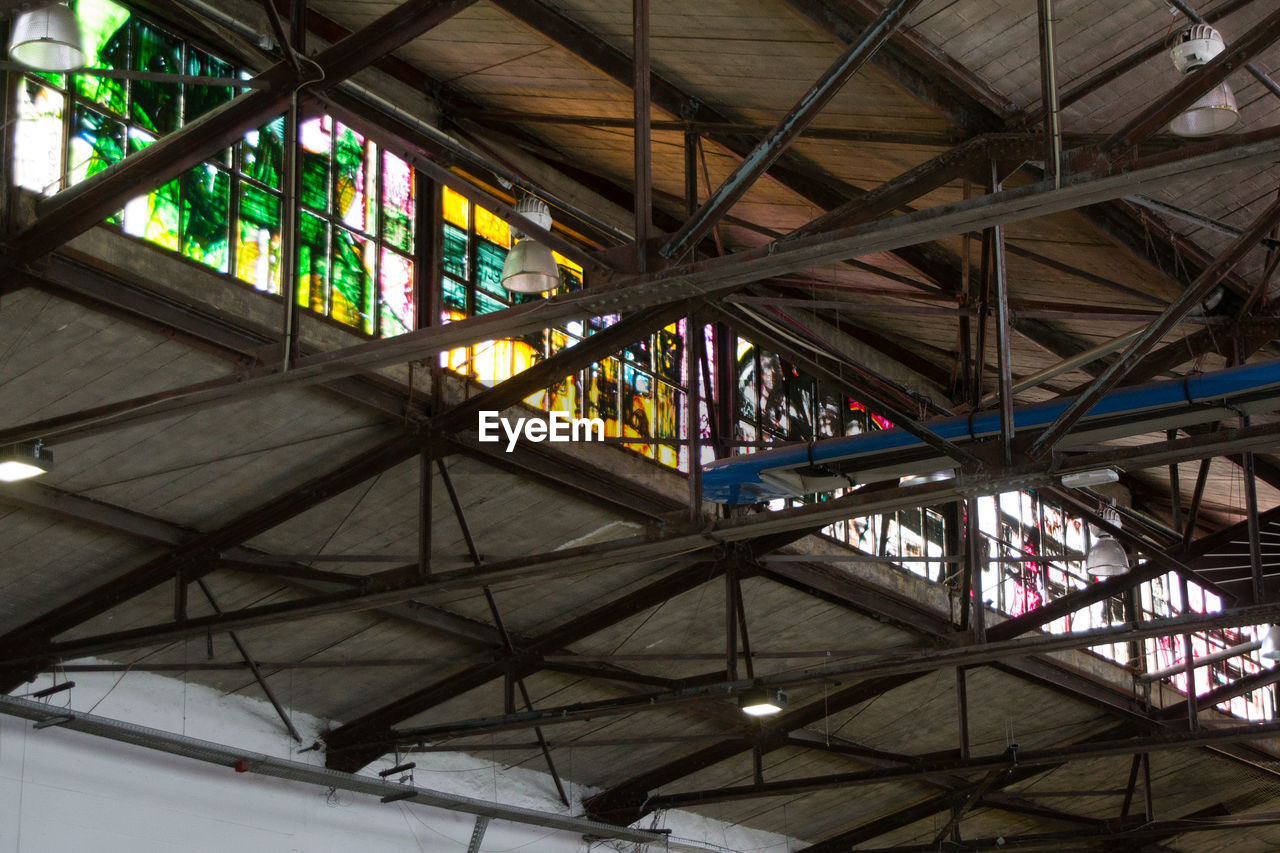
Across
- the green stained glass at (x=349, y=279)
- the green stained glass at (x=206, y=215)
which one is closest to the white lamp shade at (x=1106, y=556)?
the green stained glass at (x=349, y=279)

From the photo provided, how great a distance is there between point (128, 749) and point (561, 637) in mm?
5360

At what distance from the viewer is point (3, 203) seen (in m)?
12.6

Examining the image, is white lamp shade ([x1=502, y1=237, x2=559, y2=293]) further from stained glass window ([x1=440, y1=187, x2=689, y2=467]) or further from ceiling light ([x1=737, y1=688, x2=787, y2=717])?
ceiling light ([x1=737, y1=688, x2=787, y2=717])

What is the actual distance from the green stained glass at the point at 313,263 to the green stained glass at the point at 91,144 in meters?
2.07

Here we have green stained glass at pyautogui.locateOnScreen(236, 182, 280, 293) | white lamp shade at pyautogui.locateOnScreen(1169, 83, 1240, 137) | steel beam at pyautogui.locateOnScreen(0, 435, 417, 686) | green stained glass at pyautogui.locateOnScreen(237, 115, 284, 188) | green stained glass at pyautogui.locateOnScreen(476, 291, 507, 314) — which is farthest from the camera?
green stained glass at pyautogui.locateOnScreen(476, 291, 507, 314)

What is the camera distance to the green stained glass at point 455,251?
58.2 ft

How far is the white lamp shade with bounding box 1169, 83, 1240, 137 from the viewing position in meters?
11.9

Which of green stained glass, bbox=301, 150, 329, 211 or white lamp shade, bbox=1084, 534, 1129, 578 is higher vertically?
green stained glass, bbox=301, 150, 329, 211

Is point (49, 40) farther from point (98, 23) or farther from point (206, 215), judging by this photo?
point (206, 215)

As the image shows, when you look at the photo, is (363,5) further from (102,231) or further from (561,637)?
(561,637)

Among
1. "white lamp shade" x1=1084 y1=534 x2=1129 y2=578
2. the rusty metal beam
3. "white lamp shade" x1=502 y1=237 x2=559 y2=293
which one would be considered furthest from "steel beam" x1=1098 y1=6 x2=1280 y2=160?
"white lamp shade" x1=1084 y1=534 x2=1129 y2=578

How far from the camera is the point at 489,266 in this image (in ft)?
60.3

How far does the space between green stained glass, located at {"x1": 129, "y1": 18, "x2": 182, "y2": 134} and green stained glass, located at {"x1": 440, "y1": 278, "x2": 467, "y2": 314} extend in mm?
3611

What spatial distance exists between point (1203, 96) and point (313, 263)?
8738 millimetres
